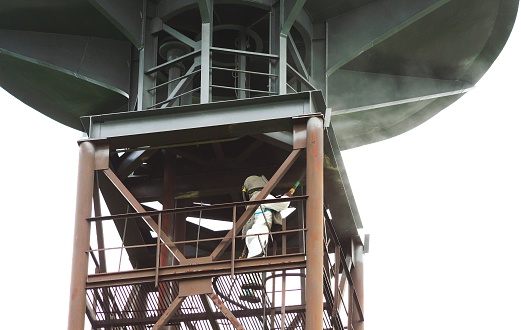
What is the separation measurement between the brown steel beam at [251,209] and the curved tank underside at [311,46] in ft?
11.1

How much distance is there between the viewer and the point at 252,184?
26.6 m

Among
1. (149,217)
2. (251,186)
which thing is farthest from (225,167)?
(149,217)

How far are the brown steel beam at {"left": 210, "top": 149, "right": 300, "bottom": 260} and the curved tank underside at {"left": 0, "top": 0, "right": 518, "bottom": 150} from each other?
337 centimetres

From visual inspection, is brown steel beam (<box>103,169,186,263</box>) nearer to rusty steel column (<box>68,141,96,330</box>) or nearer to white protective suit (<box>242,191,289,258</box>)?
rusty steel column (<box>68,141,96,330</box>)

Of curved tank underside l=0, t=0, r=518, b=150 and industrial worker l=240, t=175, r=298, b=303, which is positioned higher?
curved tank underside l=0, t=0, r=518, b=150

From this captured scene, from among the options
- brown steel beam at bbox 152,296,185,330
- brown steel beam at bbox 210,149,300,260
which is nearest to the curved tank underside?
brown steel beam at bbox 210,149,300,260

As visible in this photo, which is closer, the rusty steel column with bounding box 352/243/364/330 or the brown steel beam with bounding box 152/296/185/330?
the brown steel beam with bounding box 152/296/185/330

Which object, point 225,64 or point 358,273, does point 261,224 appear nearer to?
point 225,64

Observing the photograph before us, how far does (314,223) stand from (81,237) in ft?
14.1

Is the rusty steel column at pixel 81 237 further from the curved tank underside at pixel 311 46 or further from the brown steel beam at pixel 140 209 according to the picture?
the curved tank underside at pixel 311 46

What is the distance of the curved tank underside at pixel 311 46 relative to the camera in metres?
27.5

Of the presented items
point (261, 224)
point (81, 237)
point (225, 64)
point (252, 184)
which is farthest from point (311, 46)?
point (81, 237)

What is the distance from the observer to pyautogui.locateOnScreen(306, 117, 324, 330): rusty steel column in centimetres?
2286

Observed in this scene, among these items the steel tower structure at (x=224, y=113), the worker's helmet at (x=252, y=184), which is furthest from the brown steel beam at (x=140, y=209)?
the worker's helmet at (x=252, y=184)
